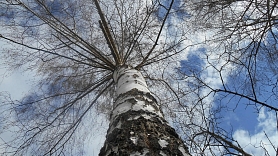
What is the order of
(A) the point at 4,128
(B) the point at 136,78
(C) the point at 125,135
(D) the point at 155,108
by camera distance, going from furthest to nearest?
(A) the point at 4,128 → (B) the point at 136,78 → (D) the point at 155,108 → (C) the point at 125,135

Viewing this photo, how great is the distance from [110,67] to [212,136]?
Answer: 2226 millimetres

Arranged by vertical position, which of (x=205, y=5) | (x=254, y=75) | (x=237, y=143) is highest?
(x=205, y=5)

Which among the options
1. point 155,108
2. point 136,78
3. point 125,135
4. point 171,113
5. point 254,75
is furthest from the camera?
point 171,113

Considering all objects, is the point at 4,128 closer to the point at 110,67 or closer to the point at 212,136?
the point at 110,67

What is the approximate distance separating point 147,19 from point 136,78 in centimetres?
190

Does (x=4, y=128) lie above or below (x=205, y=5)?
below

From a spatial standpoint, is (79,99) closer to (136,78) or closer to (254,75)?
(136,78)

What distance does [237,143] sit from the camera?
7.86 feet

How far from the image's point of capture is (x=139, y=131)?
64.3 inches

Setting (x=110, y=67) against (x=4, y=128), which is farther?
(x=110, y=67)

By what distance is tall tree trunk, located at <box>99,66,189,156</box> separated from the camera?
4.67 feet

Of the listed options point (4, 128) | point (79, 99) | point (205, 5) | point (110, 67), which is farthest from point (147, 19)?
point (4, 128)

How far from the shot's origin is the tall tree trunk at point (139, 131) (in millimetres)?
1423

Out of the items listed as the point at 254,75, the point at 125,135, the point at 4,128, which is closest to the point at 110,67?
the point at 4,128
